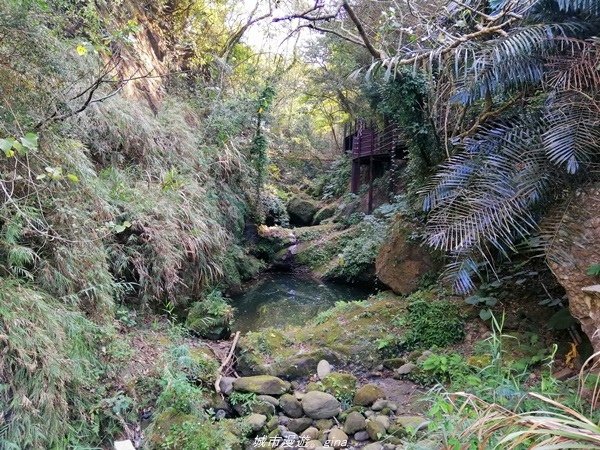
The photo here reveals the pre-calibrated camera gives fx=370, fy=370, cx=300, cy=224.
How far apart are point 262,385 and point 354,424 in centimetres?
85

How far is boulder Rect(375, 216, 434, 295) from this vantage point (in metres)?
4.77

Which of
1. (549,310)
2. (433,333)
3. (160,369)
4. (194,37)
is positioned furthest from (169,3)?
(549,310)

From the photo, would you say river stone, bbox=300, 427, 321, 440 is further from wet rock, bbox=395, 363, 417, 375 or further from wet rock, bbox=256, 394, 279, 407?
wet rock, bbox=395, 363, 417, 375

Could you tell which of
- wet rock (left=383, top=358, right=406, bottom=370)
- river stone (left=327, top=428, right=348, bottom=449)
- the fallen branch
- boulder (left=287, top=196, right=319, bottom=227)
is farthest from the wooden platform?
river stone (left=327, top=428, right=348, bottom=449)

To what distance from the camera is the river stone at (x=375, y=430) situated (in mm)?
2678

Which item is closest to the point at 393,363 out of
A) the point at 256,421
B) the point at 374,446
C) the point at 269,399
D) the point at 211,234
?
the point at 374,446

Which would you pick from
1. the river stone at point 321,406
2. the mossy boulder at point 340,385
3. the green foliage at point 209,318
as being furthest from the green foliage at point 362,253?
the river stone at point 321,406

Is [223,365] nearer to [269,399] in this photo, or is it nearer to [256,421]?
[269,399]

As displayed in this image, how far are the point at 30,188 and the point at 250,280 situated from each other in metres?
5.69

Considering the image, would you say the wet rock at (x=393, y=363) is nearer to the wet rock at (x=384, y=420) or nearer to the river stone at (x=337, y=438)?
the wet rock at (x=384, y=420)

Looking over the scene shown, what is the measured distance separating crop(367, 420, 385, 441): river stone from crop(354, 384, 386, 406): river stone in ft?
0.96

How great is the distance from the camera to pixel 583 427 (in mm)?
1115

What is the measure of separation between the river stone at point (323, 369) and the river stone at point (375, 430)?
0.78m

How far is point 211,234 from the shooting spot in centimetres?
502
